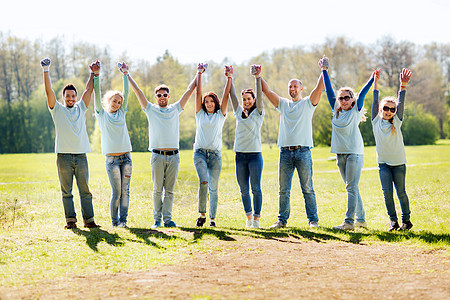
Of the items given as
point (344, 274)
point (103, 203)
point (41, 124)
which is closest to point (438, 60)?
point (41, 124)

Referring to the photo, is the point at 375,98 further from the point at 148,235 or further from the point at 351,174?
the point at 148,235

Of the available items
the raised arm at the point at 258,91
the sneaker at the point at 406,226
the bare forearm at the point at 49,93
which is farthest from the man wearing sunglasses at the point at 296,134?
the bare forearm at the point at 49,93

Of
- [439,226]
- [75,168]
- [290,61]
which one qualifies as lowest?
[439,226]

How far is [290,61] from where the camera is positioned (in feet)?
159

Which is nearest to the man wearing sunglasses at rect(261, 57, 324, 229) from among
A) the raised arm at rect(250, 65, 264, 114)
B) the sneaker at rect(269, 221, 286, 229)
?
the raised arm at rect(250, 65, 264, 114)

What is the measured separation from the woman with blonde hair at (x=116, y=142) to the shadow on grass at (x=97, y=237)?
2.06ft

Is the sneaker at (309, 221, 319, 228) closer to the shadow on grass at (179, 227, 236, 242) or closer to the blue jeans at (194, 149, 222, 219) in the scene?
the shadow on grass at (179, 227, 236, 242)

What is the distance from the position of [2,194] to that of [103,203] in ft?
Answer: 11.7

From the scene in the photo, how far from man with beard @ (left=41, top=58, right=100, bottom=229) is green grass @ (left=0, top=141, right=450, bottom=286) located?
518 mm

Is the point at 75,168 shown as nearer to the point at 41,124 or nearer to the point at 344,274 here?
the point at 344,274

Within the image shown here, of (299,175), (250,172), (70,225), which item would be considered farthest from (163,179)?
(299,175)

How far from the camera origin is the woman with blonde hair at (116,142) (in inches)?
315

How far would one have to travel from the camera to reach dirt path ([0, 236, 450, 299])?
4.82 metres

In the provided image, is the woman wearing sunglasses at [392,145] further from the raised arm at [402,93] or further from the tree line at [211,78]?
the tree line at [211,78]
